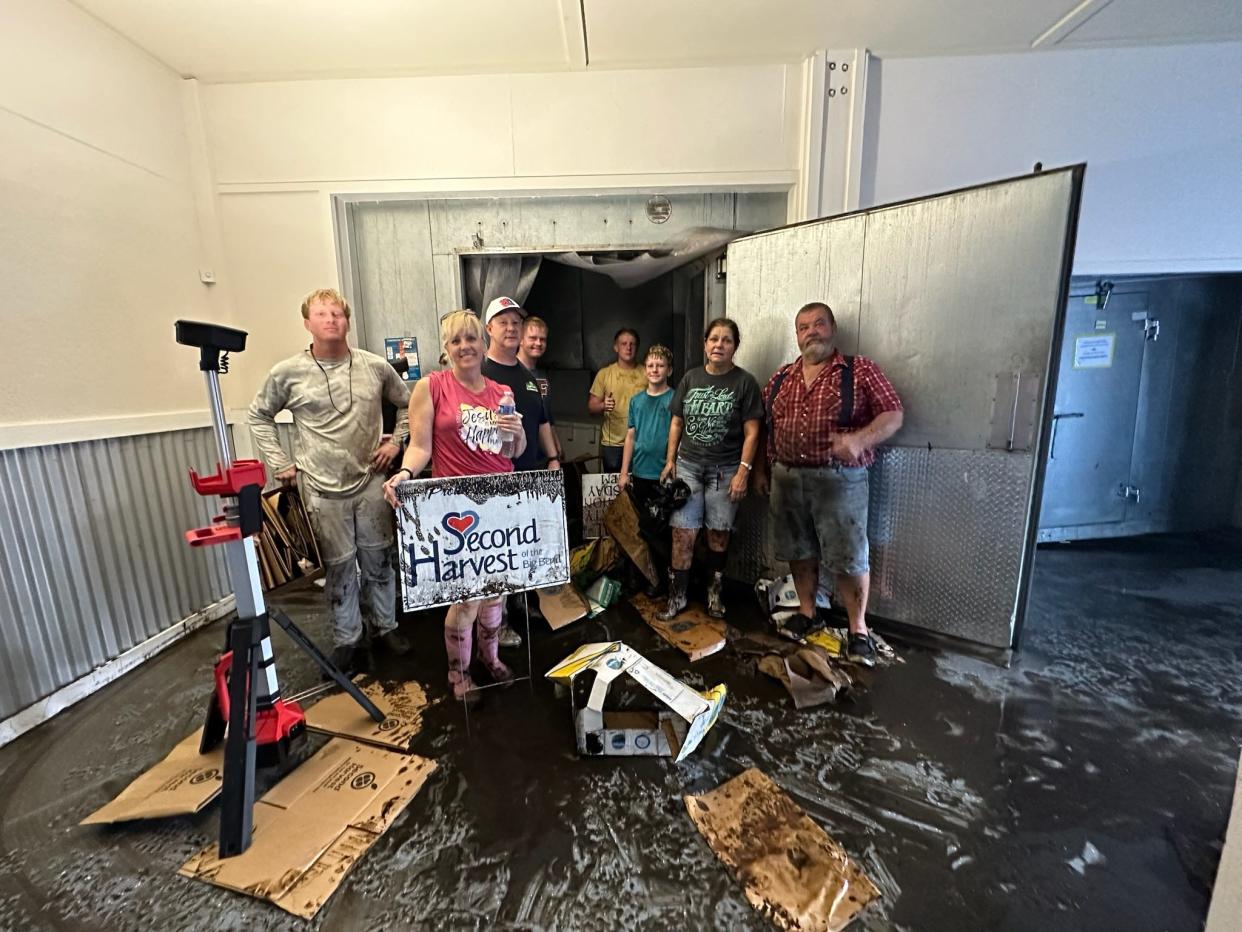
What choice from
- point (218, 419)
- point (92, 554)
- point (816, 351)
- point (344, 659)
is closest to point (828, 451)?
point (816, 351)

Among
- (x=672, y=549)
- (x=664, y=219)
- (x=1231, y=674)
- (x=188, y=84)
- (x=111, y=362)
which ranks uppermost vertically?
(x=188, y=84)

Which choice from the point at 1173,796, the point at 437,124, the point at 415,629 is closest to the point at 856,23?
the point at 437,124

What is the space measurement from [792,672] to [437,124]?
3644 mm

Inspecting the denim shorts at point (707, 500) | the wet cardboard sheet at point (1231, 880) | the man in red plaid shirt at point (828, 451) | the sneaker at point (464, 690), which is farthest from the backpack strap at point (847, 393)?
the sneaker at point (464, 690)

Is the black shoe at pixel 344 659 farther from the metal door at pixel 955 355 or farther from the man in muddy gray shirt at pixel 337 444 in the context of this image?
the metal door at pixel 955 355

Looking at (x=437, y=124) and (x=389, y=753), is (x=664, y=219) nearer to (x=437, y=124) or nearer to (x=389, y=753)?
(x=437, y=124)

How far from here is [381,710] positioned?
208 centimetres

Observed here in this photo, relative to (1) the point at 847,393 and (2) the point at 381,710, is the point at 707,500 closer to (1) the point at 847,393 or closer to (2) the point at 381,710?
(1) the point at 847,393

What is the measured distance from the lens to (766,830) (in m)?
1.50

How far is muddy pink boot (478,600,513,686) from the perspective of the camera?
2188 mm

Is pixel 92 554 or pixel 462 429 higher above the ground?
pixel 462 429

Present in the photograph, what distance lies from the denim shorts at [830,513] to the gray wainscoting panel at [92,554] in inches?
132

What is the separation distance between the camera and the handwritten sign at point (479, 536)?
1900mm

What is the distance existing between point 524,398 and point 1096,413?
4.35 m
